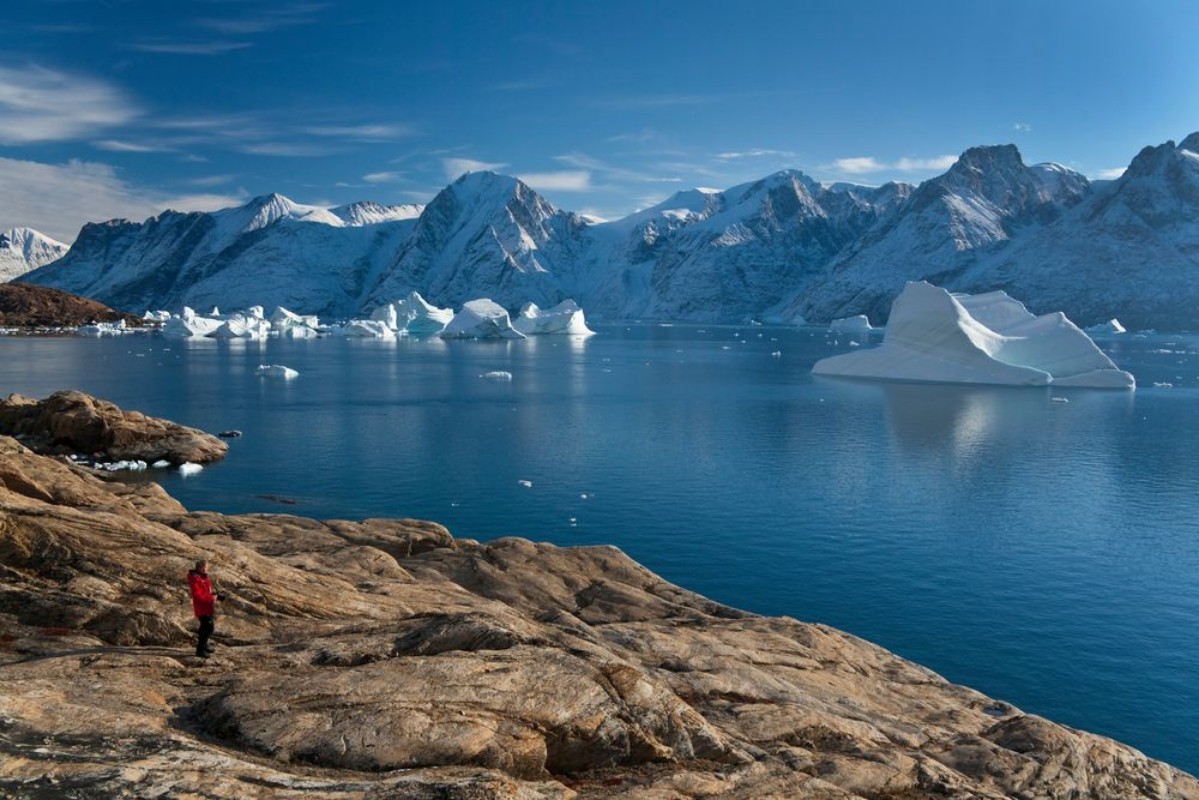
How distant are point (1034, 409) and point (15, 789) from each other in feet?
257

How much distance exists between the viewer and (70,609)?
1323 cm

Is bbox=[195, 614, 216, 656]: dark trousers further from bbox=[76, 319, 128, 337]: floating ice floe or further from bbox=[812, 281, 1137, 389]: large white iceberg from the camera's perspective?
bbox=[76, 319, 128, 337]: floating ice floe

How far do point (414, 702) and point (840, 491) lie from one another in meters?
34.4

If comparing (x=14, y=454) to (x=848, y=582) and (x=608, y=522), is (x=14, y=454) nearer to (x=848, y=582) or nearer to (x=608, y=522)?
(x=608, y=522)

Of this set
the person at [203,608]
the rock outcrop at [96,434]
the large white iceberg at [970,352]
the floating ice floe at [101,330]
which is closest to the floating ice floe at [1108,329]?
the large white iceberg at [970,352]

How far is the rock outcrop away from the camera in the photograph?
4681 centimetres

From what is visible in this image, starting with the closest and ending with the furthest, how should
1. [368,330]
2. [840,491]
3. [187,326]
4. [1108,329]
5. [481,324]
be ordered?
[840,491]
[187,326]
[481,324]
[1108,329]
[368,330]

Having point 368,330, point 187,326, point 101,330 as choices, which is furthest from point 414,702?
point 101,330

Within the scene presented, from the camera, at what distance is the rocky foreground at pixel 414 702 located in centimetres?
973

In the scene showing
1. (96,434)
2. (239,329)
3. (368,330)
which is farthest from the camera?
(368,330)

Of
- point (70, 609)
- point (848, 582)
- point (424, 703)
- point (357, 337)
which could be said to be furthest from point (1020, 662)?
point (357, 337)

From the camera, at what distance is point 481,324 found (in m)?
188

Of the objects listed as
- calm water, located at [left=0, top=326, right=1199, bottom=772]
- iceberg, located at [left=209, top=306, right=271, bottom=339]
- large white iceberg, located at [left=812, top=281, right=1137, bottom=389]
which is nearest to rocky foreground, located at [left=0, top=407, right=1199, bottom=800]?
calm water, located at [left=0, top=326, right=1199, bottom=772]

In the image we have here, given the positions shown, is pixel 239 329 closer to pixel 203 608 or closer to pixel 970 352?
pixel 970 352
